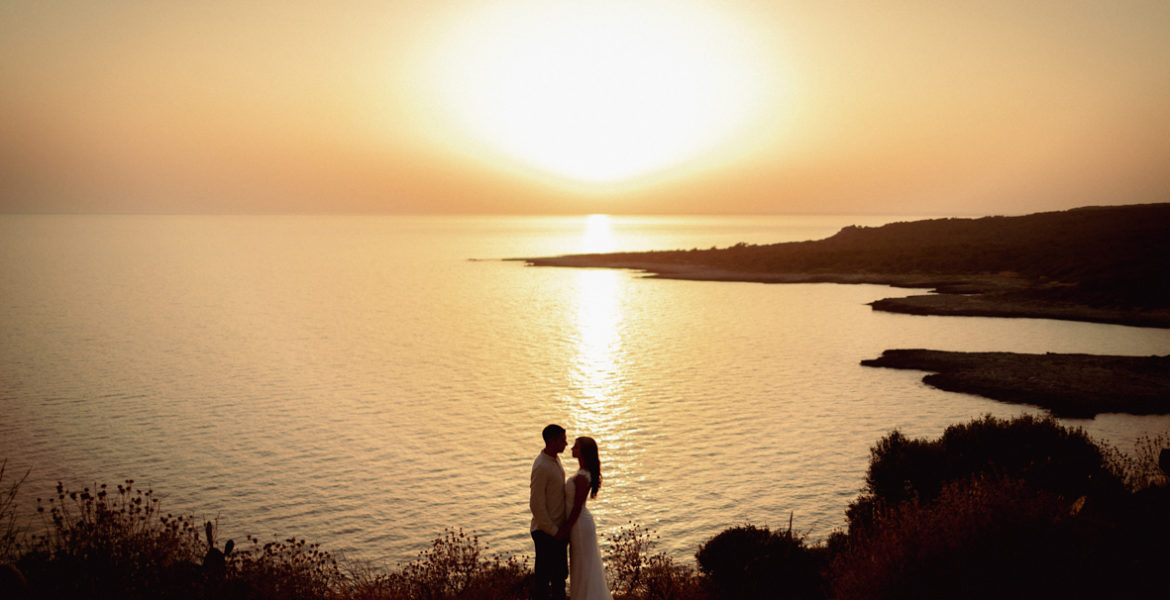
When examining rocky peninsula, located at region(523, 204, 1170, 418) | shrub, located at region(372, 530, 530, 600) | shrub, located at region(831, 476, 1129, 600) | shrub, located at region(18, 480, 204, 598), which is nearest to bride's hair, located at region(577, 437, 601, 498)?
shrub, located at region(372, 530, 530, 600)

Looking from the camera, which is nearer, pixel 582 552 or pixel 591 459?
pixel 591 459

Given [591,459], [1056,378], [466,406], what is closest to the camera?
[591,459]

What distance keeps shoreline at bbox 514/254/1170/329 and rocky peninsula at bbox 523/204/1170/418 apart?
0.44 ft

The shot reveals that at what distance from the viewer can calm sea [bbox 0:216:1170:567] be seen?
76.1 ft

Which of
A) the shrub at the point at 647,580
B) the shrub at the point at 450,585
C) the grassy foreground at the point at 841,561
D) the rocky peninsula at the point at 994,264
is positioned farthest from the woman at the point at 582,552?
the rocky peninsula at the point at 994,264

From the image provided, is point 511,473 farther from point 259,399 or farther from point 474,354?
point 474,354

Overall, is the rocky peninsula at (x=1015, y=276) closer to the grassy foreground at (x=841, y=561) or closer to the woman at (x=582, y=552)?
the grassy foreground at (x=841, y=561)

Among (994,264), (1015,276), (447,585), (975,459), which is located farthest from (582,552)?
(994,264)

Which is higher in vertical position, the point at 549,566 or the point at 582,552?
the point at 582,552

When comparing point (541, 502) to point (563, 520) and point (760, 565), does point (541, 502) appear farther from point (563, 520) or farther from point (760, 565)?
point (760, 565)

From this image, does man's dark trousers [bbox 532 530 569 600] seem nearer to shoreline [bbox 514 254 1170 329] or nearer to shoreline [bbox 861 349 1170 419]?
shoreline [bbox 861 349 1170 419]

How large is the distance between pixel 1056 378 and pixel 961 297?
1615 inches

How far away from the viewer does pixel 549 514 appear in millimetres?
10031

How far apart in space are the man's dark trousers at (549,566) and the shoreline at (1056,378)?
28970mm
